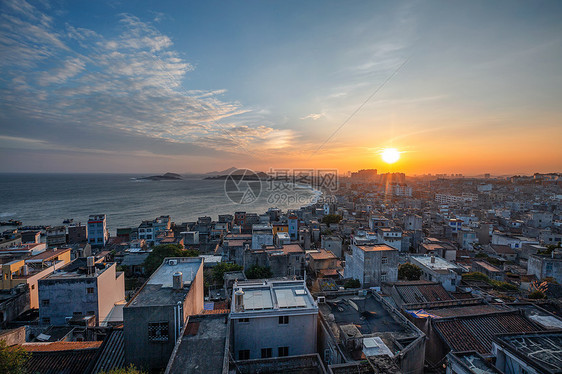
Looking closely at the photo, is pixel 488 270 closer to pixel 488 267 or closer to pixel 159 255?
pixel 488 267

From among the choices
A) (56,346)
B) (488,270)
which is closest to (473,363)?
(56,346)

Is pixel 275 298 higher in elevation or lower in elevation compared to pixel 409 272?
higher

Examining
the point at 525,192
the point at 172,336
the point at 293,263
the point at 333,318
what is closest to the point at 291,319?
the point at 333,318

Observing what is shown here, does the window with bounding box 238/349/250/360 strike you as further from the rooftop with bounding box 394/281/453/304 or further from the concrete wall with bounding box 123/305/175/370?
the rooftop with bounding box 394/281/453/304

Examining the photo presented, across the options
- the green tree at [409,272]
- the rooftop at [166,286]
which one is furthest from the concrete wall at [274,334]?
the green tree at [409,272]

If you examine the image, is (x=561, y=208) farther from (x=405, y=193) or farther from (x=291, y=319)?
(x=291, y=319)

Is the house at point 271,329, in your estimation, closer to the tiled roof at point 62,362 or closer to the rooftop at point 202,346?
the rooftop at point 202,346

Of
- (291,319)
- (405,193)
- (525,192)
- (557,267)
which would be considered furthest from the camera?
(405,193)

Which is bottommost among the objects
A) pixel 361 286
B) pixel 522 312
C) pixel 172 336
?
pixel 361 286
